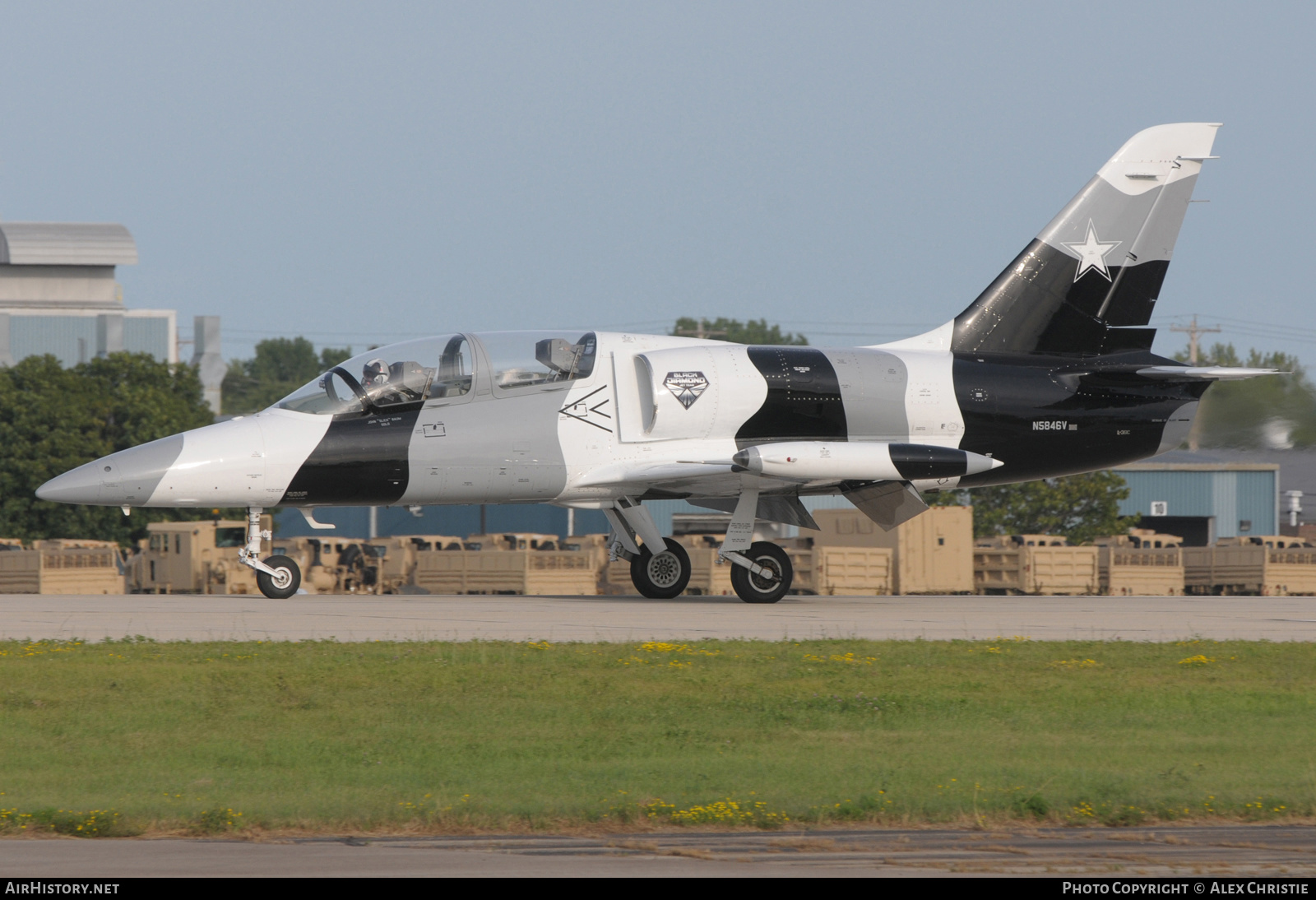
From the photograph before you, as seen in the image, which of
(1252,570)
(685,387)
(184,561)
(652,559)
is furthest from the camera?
(1252,570)

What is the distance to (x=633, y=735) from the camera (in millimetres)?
8961

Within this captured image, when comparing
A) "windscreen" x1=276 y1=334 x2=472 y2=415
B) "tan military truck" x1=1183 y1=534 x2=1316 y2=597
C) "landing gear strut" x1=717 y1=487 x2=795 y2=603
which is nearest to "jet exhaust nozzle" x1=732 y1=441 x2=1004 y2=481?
"landing gear strut" x1=717 y1=487 x2=795 y2=603

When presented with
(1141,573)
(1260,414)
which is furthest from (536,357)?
(1260,414)

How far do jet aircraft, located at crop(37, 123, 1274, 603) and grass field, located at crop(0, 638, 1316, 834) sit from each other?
176 inches

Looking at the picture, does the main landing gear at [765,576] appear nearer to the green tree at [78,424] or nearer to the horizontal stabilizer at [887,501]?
the horizontal stabilizer at [887,501]

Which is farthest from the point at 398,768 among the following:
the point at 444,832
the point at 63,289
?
the point at 63,289

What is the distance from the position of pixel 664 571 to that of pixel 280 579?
16.1 ft

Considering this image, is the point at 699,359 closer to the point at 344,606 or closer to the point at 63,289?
the point at 344,606

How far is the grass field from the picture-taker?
278 inches

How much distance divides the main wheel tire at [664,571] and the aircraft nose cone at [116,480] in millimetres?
6051

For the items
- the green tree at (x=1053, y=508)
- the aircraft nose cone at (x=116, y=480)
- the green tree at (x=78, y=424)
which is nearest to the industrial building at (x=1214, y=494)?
the green tree at (x=1053, y=508)

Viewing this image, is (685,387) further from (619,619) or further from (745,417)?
(619,619)

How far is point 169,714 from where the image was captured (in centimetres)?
938

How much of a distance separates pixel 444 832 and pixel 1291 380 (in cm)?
3296
